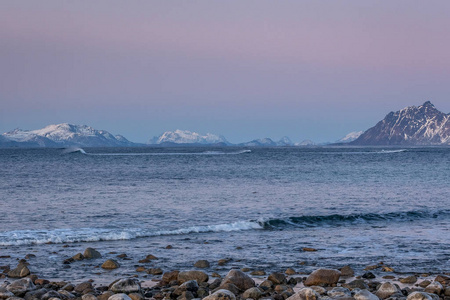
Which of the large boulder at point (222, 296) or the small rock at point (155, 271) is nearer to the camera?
the large boulder at point (222, 296)

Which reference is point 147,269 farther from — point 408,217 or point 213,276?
point 408,217

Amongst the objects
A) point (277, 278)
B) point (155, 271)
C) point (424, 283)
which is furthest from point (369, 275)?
point (155, 271)

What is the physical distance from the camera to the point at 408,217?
1202 inches

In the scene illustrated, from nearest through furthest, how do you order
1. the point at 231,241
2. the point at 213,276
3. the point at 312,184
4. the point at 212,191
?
the point at 213,276, the point at 231,241, the point at 212,191, the point at 312,184

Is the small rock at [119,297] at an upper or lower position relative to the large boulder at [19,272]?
upper

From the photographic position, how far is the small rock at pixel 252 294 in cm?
1339

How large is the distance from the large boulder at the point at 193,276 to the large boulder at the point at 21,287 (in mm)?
3919

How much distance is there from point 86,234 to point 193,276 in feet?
32.9

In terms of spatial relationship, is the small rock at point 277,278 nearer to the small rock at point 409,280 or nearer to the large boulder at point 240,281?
the large boulder at point 240,281

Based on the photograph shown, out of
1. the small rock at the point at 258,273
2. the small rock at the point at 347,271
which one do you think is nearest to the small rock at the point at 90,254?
the small rock at the point at 258,273

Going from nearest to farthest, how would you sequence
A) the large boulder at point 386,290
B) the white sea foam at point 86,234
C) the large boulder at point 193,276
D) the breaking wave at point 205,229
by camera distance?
the large boulder at point 386,290, the large boulder at point 193,276, the white sea foam at point 86,234, the breaking wave at point 205,229

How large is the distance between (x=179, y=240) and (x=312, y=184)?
32020 mm

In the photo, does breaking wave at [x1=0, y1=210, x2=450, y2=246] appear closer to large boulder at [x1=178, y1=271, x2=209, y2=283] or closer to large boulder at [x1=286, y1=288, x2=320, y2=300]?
large boulder at [x1=178, y1=271, x2=209, y2=283]

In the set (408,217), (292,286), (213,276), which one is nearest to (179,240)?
(213,276)
